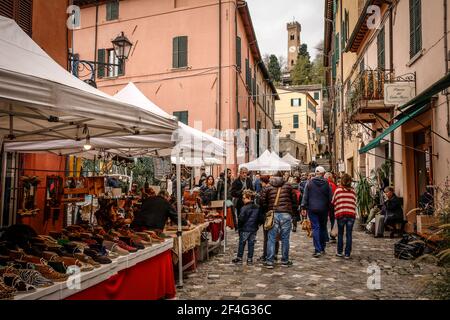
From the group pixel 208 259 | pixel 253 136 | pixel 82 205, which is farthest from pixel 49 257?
pixel 253 136

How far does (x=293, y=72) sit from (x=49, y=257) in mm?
83554

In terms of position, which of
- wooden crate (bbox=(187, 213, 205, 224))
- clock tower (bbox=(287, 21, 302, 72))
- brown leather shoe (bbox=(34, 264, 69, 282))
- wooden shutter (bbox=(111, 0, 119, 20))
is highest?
clock tower (bbox=(287, 21, 302, 72))

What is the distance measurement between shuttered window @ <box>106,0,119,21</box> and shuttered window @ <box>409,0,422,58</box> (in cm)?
1587

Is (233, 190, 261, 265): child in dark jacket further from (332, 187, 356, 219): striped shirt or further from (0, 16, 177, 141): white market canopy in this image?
(0, 16, 177, 141): white market canopy

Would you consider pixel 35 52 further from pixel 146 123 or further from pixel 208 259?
pixel 208 259

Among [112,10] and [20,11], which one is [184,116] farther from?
[20,11]

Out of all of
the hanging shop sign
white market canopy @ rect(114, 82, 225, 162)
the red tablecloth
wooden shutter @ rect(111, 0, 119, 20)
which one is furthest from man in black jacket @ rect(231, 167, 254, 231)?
wooden shutter @ rect(111, 0, 119, 20)

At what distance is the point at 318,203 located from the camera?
8.41 metres

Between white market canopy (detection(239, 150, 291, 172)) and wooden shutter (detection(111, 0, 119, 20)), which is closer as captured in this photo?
white market canopy (detection(239, 150, 291, 172))

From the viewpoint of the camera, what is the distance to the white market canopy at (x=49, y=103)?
3.42m

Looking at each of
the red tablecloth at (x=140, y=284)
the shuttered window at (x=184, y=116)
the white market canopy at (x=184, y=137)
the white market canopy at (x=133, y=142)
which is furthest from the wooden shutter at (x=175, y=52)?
the red tablecloth at (x=140, y=284)

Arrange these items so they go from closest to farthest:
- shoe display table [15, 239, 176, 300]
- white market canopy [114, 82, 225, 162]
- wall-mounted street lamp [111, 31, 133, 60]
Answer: shoe display table [15, 239, 176, 300] → white market canopy [114, 82, 225, 162] → wall-mounted street lamp [111, 31, 133, 60]

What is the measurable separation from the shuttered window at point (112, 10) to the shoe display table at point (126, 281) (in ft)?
61.0

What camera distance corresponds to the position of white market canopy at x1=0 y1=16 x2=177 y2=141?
3.42 m
